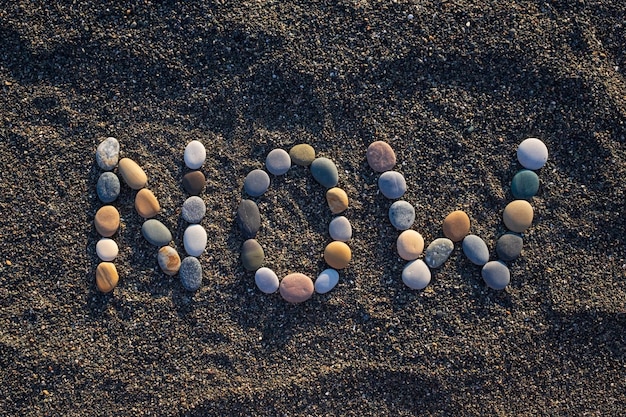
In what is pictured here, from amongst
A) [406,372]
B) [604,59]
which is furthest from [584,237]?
[406,372]

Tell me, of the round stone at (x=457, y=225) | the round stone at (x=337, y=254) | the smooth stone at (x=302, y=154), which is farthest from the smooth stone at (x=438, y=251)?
the smooth stone at (x=302, y=154)

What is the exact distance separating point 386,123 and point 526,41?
0.56m

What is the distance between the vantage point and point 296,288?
1.92 metres

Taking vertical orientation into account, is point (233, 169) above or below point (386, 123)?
below

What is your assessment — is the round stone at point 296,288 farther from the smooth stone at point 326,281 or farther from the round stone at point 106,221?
the round stone at point 106,221

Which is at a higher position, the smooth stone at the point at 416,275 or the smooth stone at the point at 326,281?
the smooth stone at the point at 416,275

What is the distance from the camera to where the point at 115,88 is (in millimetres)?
1938

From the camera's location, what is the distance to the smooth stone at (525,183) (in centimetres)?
193

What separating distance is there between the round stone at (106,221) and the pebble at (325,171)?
27.8 inches

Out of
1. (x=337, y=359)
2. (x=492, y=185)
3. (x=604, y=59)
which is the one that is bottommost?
(x=337, y=359)

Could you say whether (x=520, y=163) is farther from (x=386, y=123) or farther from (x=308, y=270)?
(x=308, y=270)

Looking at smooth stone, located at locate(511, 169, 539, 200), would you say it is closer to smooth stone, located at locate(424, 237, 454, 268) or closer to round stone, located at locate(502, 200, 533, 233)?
round stone, located at locate(502, 200, 533, 233)

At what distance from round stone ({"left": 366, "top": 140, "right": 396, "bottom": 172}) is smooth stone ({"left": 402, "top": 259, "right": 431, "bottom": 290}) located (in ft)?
1.15

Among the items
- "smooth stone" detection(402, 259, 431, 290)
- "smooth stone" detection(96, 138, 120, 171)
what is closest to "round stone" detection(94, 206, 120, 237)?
"smooth stone" detection(96, 138, 120, 171)
